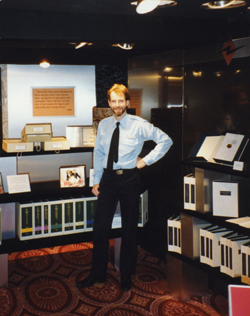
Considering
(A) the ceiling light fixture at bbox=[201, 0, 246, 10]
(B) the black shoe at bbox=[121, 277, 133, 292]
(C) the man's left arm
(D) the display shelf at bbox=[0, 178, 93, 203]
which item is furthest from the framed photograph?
(A) the ceiling light fixture at bbox=[201, 0, 246, 10]

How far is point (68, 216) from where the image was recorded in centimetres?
A: 352

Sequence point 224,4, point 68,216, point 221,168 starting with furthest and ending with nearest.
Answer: point 68,216 → point 221,168 → point 224,4

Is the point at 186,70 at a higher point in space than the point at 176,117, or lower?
higher

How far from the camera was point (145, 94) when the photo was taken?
12.5 feet

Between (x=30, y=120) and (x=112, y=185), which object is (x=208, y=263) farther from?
(x=30, y=120)

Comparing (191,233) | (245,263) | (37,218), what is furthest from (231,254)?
(37,218)

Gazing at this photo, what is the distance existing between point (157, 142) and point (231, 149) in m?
0.75

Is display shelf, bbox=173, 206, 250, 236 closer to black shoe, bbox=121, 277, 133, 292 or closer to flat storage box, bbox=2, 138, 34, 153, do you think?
black shoe, bbox=121, 277, 133, 292

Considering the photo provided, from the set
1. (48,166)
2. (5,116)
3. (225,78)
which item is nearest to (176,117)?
(225,78)

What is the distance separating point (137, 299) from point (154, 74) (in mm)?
2112

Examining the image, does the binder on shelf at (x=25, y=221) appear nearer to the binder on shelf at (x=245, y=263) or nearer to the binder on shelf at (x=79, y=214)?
the binder on shelf at (x=79, y=214)

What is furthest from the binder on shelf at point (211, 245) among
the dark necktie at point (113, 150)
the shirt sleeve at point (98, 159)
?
the shirt sleeve at point (98, 159)

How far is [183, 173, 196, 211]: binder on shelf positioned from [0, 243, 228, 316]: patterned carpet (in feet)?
2.57

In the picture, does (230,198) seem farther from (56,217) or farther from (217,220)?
(56,217)
